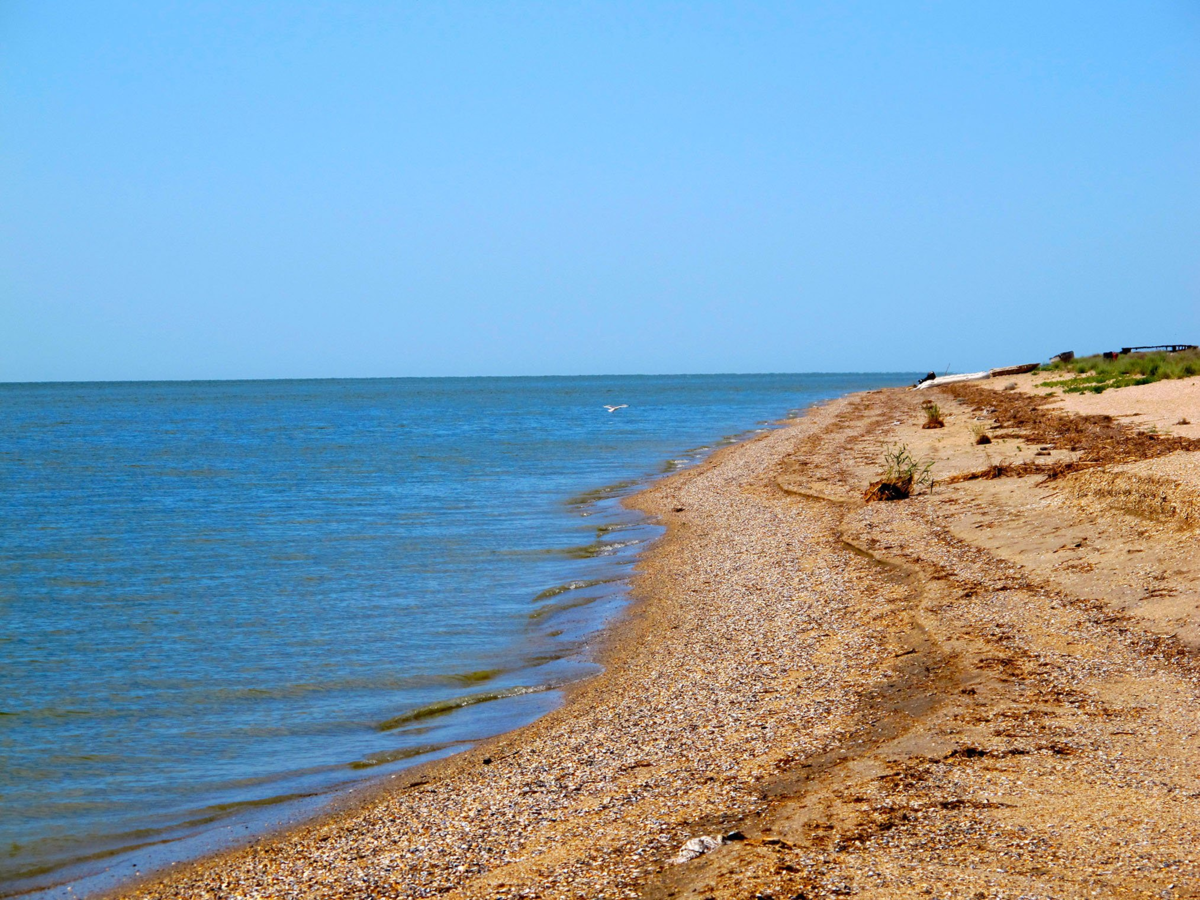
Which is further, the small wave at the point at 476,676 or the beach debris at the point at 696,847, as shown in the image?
the small wave at the point at 476,676

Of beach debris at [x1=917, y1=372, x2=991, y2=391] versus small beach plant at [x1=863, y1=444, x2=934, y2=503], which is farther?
beach debris at [x1=917, y1=372, x2=991, y2=391]

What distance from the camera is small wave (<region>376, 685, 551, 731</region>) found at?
10875 millimetres

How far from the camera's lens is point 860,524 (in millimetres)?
18891

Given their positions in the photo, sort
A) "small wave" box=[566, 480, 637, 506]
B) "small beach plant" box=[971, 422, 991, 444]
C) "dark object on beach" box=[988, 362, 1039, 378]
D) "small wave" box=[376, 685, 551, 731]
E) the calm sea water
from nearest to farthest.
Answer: the calm sea water < "small wave" box=[376, 685, 551, 731] < "small beach plant" box=[971, 422, 991, 444] < "small wave" box=[566, 480, 637, 506] < "dark object on beach" box=[988, 362, 1039, 378]

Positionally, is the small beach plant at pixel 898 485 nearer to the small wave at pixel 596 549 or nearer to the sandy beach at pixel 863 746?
the sandy beach at pixel 863 746

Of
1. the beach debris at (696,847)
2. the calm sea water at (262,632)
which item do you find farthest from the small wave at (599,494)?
the beach debris at (696,847)

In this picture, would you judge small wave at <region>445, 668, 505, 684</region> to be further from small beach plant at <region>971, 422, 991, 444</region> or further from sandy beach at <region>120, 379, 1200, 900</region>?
small beach plant at <region>971, 422, 991, 444</region>

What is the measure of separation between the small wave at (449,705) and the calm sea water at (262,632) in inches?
1.6

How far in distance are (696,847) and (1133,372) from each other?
147ft

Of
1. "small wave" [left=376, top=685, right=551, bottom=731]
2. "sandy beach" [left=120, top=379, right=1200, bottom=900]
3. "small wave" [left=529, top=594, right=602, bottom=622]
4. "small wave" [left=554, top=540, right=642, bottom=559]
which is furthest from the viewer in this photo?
"small wave" [left=554, top=540, right=642, bottom=559]

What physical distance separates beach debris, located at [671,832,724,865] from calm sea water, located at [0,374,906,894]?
4.01 metres

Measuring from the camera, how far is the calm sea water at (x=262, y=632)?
934 centimetres

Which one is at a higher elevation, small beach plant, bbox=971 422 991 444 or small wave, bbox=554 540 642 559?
small beach plant, bbox=971 422 991 444

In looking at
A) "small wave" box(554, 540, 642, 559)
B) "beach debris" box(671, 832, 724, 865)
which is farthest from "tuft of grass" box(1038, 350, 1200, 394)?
"beach debris" box(671, 832, 724, 865)
